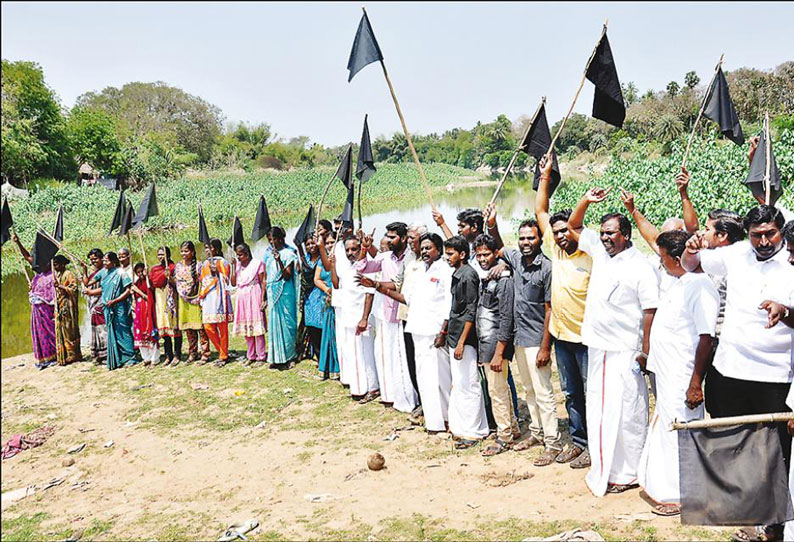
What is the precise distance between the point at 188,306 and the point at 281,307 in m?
1.30

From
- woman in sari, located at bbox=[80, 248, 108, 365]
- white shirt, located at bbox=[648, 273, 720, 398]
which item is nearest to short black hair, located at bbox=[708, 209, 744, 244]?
white shirt, located at bbox=[648, 273, 720, 398]

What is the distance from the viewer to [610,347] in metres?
4.09

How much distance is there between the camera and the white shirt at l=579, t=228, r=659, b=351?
13.1ft

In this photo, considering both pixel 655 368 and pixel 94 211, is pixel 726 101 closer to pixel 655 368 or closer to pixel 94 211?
pixel 655 368

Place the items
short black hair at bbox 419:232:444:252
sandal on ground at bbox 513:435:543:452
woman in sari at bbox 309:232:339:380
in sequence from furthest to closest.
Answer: woman in sari at bbox 309:232:339:380 < short black hair at bbox 419:232:444:252 < sandal on ground at bbox 513:435:543:452

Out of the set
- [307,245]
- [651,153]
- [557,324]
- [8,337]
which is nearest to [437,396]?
[557,324]

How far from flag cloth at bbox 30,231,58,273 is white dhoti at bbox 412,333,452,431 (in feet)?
17.6

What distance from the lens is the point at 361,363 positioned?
6527 millimetres

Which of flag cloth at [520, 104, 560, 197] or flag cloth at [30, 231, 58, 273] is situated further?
flag cloth at [30, 231, 58, 273]

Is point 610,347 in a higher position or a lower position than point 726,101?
lower

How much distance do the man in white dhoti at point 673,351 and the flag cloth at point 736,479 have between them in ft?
1.74

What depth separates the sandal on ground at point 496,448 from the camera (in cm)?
493

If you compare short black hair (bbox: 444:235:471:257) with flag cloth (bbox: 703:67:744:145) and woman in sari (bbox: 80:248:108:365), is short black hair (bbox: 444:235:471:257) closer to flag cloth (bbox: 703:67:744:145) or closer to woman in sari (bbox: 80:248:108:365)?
flag cloth (bbox: 703:67:744:145)

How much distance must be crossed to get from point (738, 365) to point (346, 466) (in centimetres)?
289
